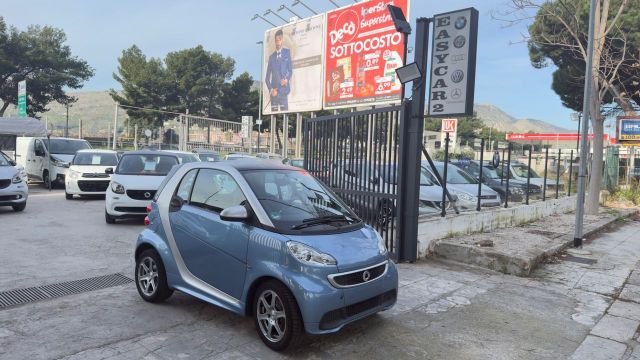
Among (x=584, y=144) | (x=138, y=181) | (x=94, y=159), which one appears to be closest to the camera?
(x=584, y=144)

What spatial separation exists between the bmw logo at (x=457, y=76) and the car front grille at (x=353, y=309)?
156 inches

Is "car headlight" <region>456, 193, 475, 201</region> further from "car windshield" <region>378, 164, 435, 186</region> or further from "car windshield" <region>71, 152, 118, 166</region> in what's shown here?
"car windshield" <region>71, 152, 118, 166</region>

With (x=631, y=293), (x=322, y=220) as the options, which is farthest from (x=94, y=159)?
(x=631, y=293)

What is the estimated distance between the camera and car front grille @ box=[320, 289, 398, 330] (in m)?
3.71

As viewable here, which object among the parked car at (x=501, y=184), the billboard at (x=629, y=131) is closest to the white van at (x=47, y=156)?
the parked car at (x=501, y=184)

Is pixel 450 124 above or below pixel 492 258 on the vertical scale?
above

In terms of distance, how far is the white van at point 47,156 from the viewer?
17000mm

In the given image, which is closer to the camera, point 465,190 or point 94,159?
point 465,190

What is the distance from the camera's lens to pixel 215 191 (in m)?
4.60

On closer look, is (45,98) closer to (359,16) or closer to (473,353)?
(359,16)

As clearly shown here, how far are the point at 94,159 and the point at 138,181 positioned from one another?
585cm

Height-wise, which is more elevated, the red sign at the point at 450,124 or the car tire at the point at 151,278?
the red sign at the point at 450,124

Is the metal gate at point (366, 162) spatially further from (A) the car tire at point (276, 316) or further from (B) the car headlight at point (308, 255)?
(A) the car tire at point (276, 316)

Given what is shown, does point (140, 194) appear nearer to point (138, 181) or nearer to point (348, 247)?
point (138, 181)
